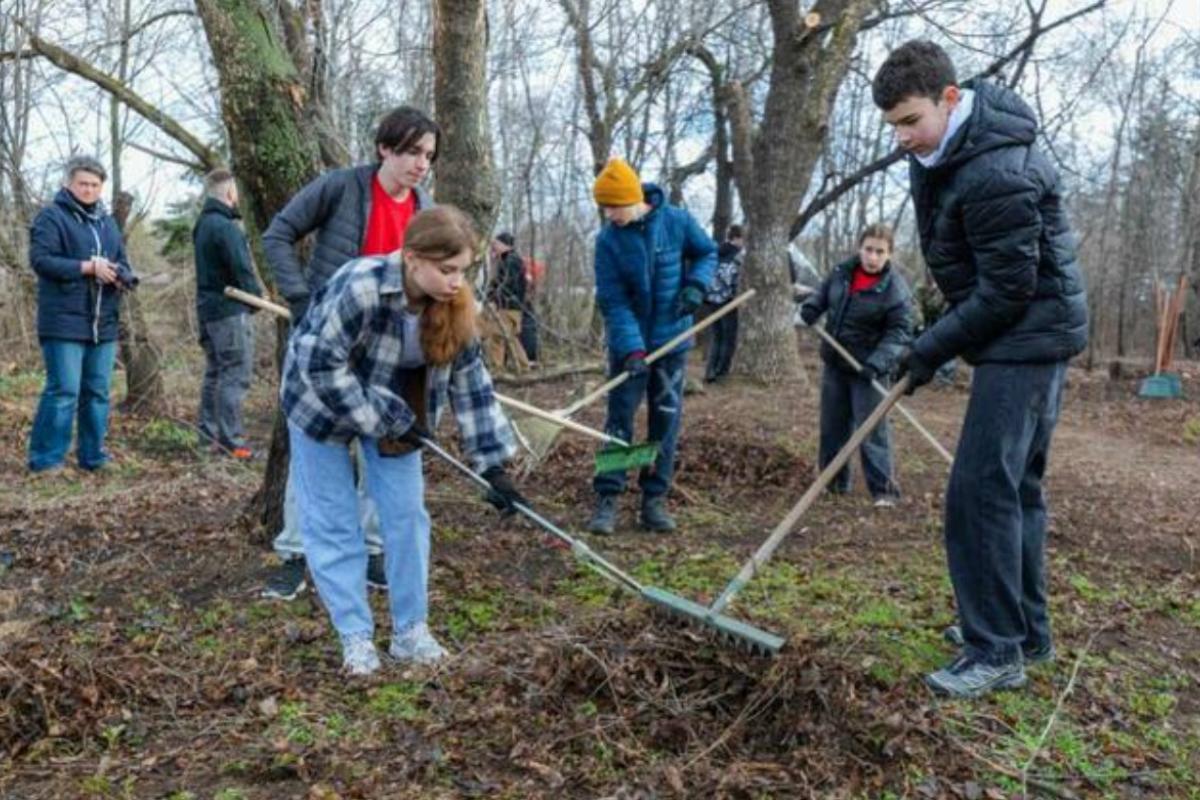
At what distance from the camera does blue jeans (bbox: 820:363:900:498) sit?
20.8 ft

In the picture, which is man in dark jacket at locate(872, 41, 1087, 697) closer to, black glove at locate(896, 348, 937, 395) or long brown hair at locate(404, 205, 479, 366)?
black glove at locate(896, 348, 937, 395)

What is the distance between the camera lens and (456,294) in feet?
11.1

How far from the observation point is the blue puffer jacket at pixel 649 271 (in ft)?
18.0

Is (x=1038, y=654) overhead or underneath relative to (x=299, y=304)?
underneath

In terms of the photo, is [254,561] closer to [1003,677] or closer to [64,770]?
[64,770]

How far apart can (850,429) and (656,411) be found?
4.69ft

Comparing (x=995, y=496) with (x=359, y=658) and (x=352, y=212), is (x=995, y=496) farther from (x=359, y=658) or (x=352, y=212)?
(x=352, y=212)

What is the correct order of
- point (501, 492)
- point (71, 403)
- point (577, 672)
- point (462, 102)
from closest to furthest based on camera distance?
point (577, 672) → point (501, 492) → point (462, 102) → point (71, 403)

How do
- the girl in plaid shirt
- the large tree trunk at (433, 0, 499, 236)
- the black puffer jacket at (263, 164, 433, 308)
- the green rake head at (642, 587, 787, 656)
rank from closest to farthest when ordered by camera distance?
the green rake head at (642, 587, 787, 656) → the girl in plaid shirt → the black puffer jacket at (263, 164, 433, 308) → the large tree trunk at (433, 0, 499, 236)

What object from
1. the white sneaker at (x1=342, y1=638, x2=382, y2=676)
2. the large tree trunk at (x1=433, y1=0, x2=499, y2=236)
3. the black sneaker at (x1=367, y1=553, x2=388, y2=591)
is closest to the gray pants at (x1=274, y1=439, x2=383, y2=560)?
the black sneaker at (x1=367, y1=553, x2=388, y2=591)

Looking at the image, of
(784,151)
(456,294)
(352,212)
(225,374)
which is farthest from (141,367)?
(456,294)

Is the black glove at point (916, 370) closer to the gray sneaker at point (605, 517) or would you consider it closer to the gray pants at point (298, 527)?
the gray pants at point (298, 527)

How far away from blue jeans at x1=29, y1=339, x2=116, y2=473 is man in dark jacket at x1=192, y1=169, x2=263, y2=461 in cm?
76

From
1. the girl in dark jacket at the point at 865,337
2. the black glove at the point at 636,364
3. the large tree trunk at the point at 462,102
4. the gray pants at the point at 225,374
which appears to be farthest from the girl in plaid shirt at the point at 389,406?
the gray pants at the point at 225,374
